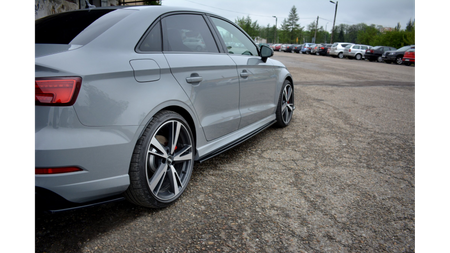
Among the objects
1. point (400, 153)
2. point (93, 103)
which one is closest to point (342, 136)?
point (400, 153)

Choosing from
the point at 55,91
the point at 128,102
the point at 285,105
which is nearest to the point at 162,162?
the point at 128,102

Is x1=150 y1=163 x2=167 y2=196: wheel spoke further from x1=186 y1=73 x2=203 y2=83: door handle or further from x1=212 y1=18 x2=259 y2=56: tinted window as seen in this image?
x1=212 y1=18 x2=259 y2=56: tinted window

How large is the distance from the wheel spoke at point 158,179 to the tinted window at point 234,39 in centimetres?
163

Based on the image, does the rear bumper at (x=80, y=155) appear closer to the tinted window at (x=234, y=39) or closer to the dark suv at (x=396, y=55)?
the tinted window at (x=234, y=39)

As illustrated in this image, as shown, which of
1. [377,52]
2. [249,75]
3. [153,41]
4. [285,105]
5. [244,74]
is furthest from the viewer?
[377,52]

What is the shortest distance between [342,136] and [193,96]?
2822 millimetres

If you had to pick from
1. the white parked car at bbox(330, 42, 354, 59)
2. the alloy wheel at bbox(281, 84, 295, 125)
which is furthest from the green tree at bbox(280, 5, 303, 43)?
the alloy wheel at bbox(281, 84, 295, 125)

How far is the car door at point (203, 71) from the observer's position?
2.63 meters

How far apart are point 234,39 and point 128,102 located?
6.49 ft

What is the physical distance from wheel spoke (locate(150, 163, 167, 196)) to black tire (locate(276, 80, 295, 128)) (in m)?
2.63

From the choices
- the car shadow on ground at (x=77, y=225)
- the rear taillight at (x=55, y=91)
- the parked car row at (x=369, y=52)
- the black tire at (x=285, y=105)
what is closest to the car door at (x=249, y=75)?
the black tire at (x=285, y=105)

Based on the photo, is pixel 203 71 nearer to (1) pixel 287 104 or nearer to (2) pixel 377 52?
(1) pixel 287 104

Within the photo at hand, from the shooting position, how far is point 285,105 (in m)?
4.91

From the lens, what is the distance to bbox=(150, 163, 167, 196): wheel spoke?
7.61 ft
